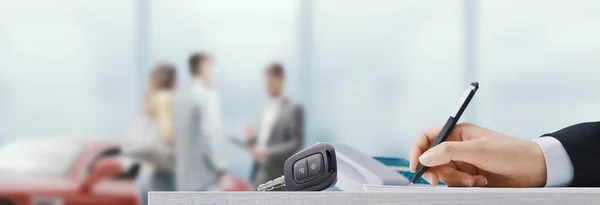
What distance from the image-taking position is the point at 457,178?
0.83 meters

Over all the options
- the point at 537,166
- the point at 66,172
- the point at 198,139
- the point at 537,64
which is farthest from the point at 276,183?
the point at 537,64

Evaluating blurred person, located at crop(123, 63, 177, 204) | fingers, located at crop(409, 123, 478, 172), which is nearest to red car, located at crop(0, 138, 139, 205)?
blurred person, located at crop(123, 63, 177, 204)

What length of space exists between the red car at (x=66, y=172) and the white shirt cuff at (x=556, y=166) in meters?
3.86

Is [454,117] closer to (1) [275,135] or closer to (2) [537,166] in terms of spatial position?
(2) [537,166]

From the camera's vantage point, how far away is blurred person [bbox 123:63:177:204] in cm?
428

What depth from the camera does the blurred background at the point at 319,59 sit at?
4559 millimetres

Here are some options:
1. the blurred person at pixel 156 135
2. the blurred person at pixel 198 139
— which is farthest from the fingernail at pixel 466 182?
the blurred person at pixel 156 135

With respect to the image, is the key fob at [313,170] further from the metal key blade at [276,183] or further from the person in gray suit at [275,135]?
the person in gray suit at [275,135]

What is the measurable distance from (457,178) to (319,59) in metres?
3.79

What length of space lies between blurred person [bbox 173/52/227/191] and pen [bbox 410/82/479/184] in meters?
3.16

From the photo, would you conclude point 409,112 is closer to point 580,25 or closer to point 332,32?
point 332,32

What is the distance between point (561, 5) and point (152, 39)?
7.74ft

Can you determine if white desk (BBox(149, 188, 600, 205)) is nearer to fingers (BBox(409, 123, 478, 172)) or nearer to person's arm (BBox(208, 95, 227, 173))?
fingers (BBox(409, 123, 478, 172))

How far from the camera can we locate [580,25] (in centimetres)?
462
